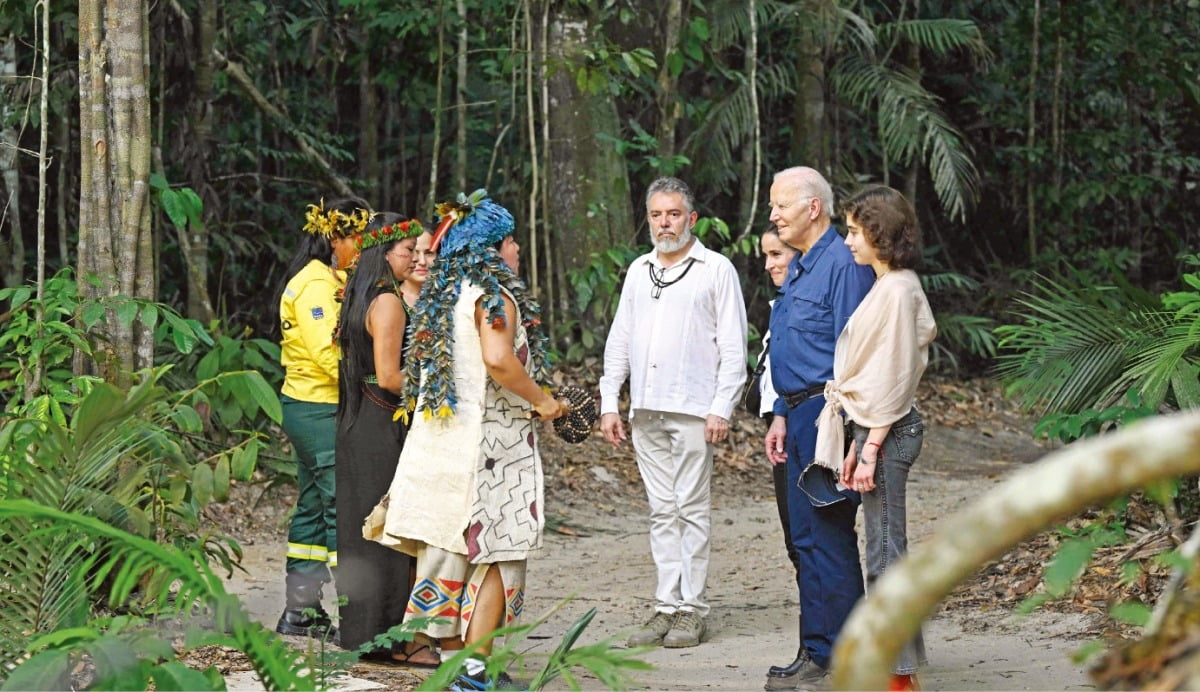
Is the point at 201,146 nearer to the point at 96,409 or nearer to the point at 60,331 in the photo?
the point at 60,331

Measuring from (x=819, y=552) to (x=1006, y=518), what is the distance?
3.52 metres

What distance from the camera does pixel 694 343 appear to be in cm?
602

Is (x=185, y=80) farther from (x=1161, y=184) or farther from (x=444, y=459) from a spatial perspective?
(x=1161, y=184)

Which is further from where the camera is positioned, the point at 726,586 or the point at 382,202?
the point at 382,202

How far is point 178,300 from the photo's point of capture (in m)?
13.0

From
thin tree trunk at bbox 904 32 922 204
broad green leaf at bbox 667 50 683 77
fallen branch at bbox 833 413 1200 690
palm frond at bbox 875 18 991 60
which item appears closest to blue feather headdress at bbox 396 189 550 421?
fallen branch at bbox 833 413 1200 690

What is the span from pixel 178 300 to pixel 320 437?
Answer: 7.62 m

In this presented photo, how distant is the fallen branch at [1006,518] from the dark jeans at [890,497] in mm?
3012

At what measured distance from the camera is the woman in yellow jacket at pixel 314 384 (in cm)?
585

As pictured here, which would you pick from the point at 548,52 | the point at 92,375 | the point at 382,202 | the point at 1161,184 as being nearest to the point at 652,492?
the point at 92,375

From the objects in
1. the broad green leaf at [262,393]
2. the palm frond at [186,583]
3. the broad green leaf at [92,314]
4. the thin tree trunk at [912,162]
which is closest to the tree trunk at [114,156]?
the broad green leaf at [92,314]

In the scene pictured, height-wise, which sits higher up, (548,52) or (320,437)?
(548,52)

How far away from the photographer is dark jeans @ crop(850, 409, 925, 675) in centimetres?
451

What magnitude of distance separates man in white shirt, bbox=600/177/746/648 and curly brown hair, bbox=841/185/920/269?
4.86ft
